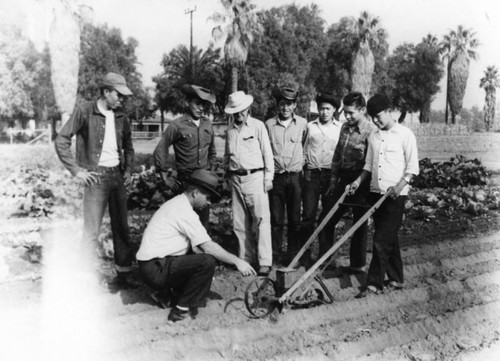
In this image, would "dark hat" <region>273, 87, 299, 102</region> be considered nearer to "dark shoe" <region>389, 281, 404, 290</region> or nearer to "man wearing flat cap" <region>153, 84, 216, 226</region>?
"man wearing flat cap" <region>153, 84, 216, 226</region>

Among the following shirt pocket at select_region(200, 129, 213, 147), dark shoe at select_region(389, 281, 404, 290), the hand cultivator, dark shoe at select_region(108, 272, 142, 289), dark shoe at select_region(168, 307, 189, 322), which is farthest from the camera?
dark shoe at select_region(389, 281, 404, 290)

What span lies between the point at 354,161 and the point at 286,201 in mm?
824

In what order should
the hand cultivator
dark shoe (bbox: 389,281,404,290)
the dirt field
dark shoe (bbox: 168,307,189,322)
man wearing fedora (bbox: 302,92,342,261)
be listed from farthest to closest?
man wearing fedora (bbox: 302,92,342,261) → dark shoe (bbox: 389,281,404,290) → the hand cultivator → dark shoe (bbox: 168,307,189,322) → the dirt field

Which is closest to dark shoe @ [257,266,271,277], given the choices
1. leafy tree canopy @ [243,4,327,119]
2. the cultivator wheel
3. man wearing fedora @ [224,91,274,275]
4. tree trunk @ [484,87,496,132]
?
man wearing fedora @ [224,91,274,275]

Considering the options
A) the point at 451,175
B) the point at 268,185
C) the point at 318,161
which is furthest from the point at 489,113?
the point at 268,185

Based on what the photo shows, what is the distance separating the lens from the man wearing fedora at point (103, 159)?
441cm

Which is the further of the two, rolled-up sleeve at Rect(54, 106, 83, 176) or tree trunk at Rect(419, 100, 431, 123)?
tree trunk at Rect(419, 100, 431, 123)

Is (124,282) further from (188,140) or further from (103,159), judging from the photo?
(188,140)

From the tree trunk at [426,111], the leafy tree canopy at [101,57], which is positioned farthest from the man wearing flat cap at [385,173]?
the tree trunk at [426,111]

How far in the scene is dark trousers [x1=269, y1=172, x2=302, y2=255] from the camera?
543 centimetres

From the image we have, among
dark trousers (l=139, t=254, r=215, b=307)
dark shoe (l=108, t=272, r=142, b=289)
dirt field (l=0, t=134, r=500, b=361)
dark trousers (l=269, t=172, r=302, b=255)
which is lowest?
dirt field (l=0, t=134, r=500, b=361)

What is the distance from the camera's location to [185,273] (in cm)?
405

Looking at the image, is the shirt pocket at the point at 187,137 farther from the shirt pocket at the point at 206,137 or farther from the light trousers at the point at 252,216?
the light trousers at the point at 252,216

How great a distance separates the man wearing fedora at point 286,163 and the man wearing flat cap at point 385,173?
0.72 meters
